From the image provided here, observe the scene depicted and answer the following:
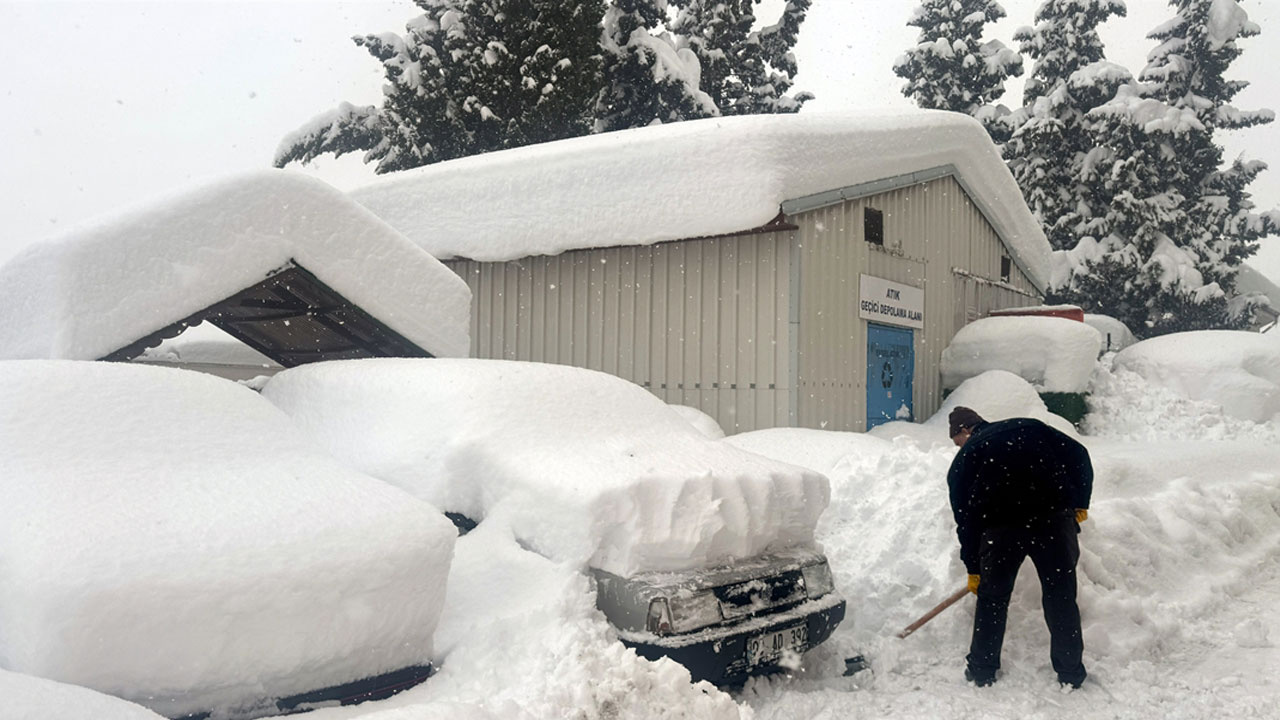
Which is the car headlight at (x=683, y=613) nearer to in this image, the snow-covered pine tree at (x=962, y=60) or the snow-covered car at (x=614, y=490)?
the snow-covered car at (x=614, y=490)

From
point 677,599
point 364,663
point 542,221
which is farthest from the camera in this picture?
point 542,221

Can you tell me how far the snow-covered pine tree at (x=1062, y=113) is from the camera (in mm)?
22984

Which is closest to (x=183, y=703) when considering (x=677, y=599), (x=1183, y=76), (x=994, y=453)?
(x=677, y=599)

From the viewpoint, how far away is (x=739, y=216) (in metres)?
9.23

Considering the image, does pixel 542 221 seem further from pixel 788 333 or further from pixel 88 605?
pixel 88 605

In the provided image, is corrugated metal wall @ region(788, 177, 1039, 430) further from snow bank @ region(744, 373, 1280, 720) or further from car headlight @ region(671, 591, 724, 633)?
car headlight @ region(671, 591, 724, 633)

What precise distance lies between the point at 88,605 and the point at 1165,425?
1345cm

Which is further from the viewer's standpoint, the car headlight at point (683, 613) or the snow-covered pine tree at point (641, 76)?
the snow-covered pine tree at point (641, 76)

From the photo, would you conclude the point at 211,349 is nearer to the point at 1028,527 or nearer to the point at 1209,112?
the point at 1028,527

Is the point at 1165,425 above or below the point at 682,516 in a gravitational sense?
below

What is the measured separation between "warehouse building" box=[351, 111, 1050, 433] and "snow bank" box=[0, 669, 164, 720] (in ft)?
25.2

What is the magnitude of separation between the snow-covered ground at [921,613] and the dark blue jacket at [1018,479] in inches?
29.1

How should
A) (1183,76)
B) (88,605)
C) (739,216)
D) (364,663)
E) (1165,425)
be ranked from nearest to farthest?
(88,605) < (364,663) < (739,216) < (1165,425) < (1183,76)

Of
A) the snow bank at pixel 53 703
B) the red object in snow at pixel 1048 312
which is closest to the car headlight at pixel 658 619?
the snow bank at pixel 53 703
